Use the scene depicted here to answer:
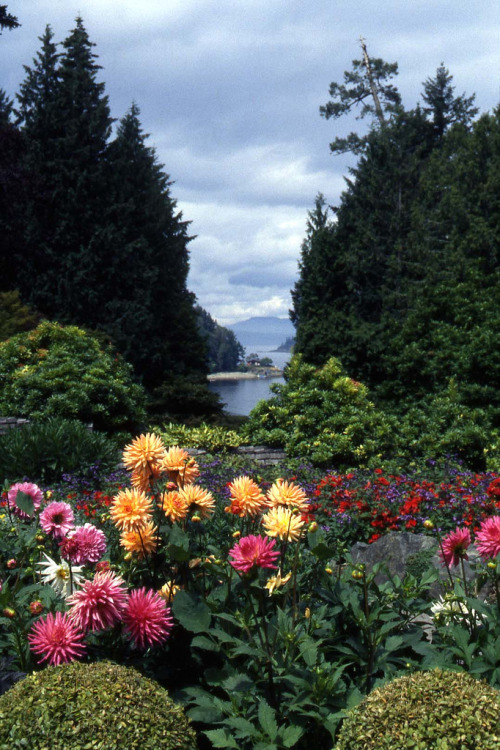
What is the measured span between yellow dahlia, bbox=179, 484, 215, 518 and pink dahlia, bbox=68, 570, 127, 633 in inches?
17.5

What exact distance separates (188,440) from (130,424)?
2023 millimetres

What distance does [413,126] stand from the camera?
902 inches

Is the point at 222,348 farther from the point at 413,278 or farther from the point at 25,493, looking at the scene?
the point at 25,493

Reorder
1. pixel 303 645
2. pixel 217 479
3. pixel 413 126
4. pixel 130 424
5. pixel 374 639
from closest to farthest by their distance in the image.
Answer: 1. pixel 303 645
2. pixel 374 639
3. pixel 217 479
4. pixel 130 424
5. pixel 413 126

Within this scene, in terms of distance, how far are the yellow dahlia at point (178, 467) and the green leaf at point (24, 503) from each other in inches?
22.1

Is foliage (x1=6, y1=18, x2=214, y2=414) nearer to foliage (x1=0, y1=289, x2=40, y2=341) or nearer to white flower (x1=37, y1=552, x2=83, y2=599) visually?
foliage (x1=0, y1=289, x2=40, y2=341)

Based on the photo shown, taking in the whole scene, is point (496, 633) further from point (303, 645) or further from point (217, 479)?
point (217, 479)

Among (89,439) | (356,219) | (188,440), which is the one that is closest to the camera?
(89,439)

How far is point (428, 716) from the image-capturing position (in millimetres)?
1751

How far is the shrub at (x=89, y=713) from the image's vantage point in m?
1.75

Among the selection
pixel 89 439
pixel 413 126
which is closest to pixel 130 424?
pixel 89 439

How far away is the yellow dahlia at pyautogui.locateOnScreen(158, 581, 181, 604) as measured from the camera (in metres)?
2.33

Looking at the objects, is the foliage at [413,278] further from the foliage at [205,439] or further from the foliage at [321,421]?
the foliage at [205,439]

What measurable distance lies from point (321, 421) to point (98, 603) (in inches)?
287
